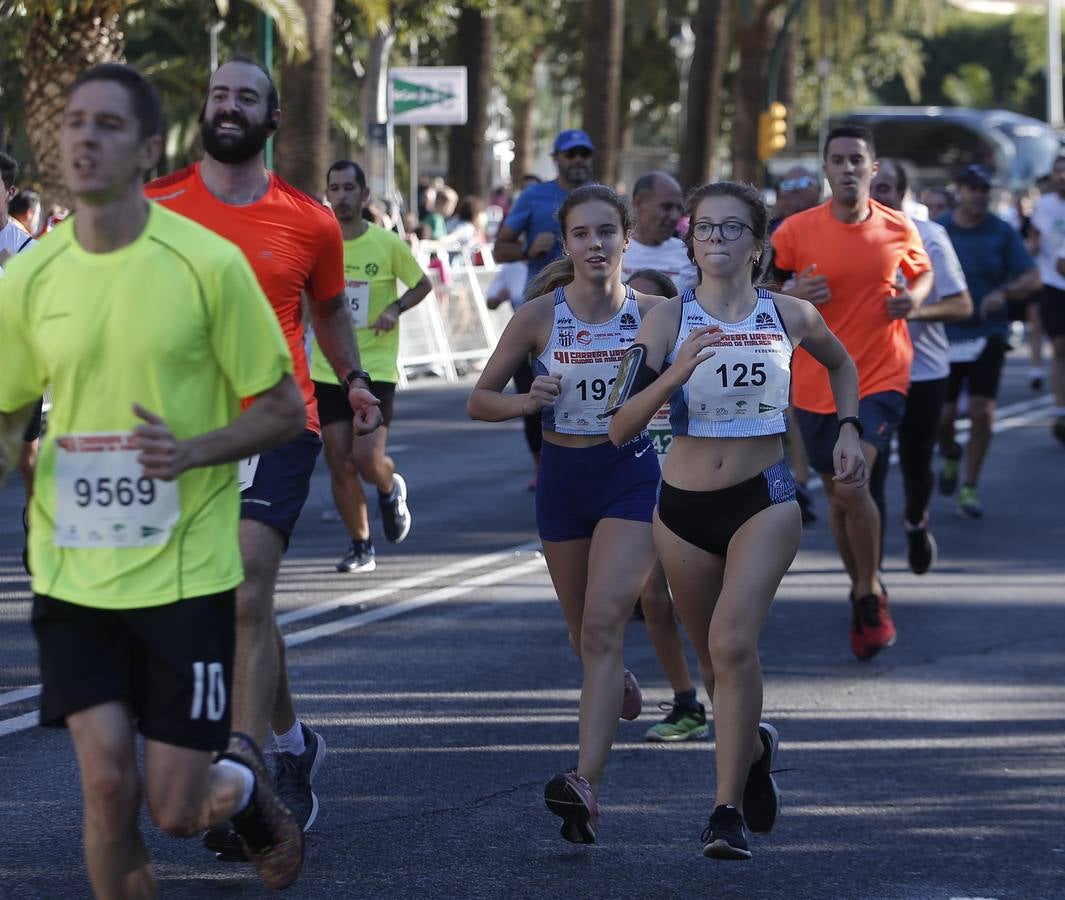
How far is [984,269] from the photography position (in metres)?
12.7

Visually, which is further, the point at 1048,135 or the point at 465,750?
the point at 1048,135

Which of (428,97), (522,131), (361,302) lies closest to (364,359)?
(361,302)

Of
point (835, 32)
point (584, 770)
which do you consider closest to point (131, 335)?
point (584, 770)

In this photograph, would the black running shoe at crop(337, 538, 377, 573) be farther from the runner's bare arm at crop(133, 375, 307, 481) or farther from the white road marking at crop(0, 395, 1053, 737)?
the runner's bare arm at crop(133, 375, 307, 481)

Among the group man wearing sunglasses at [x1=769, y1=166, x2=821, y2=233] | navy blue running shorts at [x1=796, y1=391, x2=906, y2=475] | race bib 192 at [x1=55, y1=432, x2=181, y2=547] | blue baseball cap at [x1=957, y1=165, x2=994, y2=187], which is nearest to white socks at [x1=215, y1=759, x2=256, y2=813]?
race bib 192 at [x1=55, y1=432, x2=181, y2=547]

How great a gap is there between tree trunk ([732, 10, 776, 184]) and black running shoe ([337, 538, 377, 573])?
27239 mm

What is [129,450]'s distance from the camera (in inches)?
162

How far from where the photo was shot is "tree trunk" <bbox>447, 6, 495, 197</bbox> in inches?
1171

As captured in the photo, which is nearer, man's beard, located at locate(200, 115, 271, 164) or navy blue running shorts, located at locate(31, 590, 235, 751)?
navy blue running shorts, located at locate(31, 590, 235, 751)

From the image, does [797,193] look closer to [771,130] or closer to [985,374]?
[985,374]

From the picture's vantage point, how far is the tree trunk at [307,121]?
20750 mm

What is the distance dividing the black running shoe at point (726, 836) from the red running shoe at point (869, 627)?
3.23 m

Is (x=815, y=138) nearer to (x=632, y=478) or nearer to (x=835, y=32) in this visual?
(x=835, y=32)

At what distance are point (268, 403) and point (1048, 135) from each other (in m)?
56.9
